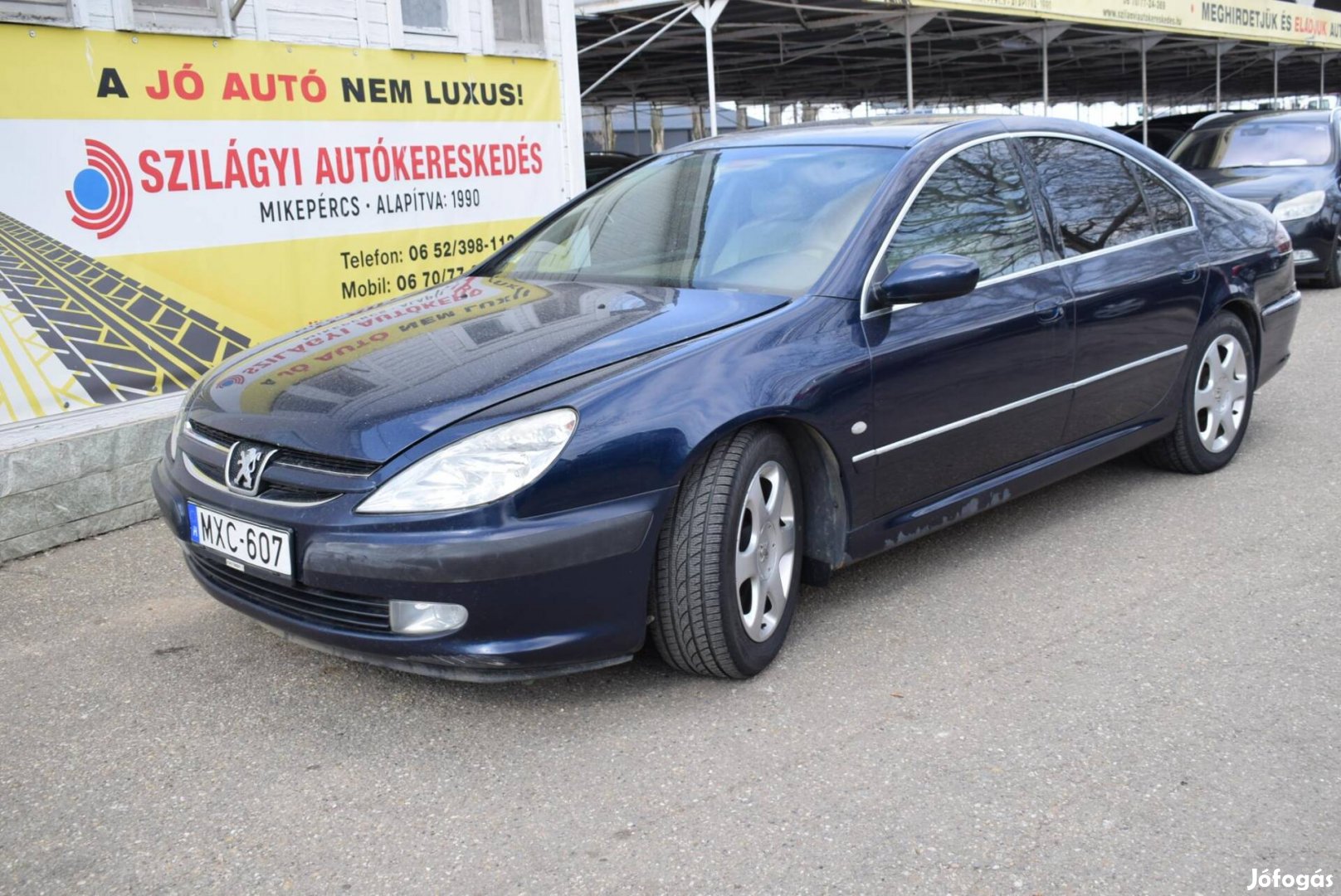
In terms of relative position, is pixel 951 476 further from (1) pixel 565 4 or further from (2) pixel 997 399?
(1) pixel 565 4

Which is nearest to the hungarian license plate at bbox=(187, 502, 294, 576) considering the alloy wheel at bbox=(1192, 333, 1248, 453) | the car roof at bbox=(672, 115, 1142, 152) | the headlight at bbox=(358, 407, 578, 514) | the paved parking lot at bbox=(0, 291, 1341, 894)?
the headlight at bbox=(358, 407, 578, 514)

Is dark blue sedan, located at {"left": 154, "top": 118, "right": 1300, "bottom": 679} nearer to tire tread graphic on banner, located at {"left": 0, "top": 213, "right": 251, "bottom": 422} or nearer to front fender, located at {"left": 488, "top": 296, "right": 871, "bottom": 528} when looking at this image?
front fender, located at {"left": 488, "top": 296, "right": 871, "bottom": 528}

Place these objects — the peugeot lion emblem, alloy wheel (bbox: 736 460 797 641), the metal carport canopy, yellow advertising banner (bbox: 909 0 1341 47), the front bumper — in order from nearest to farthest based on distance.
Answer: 1. the front bumper
2. the peugeot lion emblem
3. alloy wheel (bbox: 736 460 797 641)
4. the metal carport canopy
5. yellow advertising banner (bbox: 909 0 1341 47)

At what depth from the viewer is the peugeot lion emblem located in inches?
128

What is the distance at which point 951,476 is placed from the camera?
161 inches

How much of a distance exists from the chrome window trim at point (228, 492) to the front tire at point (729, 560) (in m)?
0.87

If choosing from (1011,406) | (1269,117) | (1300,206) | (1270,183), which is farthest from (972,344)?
(1269,117)

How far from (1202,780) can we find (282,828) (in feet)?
6.82

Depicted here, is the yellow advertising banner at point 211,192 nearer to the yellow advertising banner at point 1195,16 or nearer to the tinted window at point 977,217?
the tinted window at point 977,217

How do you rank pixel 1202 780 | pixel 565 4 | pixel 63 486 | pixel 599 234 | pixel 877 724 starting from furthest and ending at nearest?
pixel 565 4, pixel 63 486, pixel 599 234, pixel 877 724, pixel 1202 780

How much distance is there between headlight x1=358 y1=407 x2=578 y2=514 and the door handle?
1.99m

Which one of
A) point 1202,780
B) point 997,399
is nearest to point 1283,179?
point 997,399

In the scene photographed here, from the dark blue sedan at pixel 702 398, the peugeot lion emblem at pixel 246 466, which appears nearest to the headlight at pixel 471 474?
the dark blue sedan at pixel 702 398

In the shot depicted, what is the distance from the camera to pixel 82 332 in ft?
17.1
